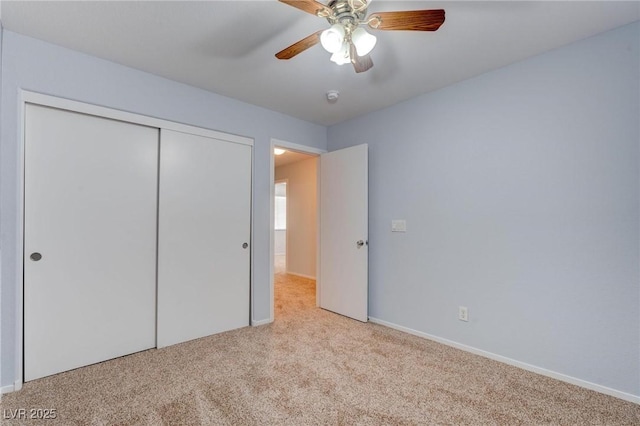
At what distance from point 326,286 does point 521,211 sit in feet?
7.43

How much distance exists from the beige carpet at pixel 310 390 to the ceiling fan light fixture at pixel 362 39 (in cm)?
207

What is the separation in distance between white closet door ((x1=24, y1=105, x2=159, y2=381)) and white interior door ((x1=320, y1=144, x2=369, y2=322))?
6.23ft

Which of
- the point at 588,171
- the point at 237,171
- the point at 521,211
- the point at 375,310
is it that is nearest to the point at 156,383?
the point at 237,171

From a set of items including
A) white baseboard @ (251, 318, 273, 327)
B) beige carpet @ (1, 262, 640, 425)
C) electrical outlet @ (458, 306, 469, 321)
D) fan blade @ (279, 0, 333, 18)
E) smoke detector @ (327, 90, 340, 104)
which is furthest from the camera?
white baseboard @ (251, 318, 273, 327)

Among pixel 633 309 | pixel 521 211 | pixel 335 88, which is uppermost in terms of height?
pixel 335 88

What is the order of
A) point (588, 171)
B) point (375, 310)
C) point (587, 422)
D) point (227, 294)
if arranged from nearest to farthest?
1. point (587, 422)
2. point (588, 171)
3. point (227, 294)
4. point (375, 310)

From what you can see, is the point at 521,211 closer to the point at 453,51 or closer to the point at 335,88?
the point at 453,51

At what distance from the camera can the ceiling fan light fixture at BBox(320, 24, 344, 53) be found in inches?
60.3

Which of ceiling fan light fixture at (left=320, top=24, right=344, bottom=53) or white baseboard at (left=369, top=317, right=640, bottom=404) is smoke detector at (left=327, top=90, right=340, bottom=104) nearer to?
ceiling fan light fixture at (left=320, top=24, right=344, bottom=53)

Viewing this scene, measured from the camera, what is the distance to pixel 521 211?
2336 millimetres

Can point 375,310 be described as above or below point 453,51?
below

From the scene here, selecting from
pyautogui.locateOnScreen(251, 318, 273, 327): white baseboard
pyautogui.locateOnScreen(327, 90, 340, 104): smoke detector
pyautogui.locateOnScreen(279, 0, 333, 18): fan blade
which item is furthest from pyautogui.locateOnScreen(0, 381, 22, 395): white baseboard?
pyautogui.locateOnScreen(327, 90, 340, 104): smoke detector

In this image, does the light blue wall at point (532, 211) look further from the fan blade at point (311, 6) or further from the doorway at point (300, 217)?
the doorway at point (300, 217)

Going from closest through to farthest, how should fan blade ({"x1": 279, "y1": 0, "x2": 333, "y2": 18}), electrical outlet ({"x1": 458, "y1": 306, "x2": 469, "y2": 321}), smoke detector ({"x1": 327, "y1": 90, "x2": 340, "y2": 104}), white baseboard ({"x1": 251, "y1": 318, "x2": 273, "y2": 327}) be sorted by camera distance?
1. fan blade ({"x1": 279, "y1": 0, "x2": 333, "y2": 18})
2. electrical outlet ({"x1": 458, "y1": 306, "x2": 469, "y2": 321})
3. smoke detector ({"x1": 327, "y1": 90, "x2": 340, "y2": 104})
4. white baseboard ({"x1": 251, "y1": 318, "x2": 273, "y2": 327})
